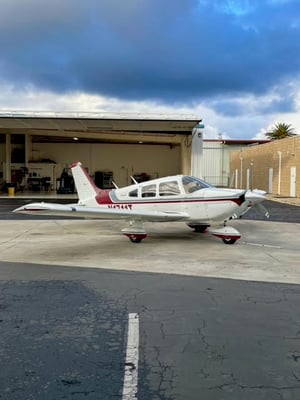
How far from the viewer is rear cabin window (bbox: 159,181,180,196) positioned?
469 inches

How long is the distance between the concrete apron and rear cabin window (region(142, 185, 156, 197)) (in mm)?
1228

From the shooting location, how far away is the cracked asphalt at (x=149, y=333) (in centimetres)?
339

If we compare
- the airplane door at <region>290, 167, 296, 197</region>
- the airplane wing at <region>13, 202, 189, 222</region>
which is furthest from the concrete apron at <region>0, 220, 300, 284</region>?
the airplane door at <region>290, 167, 296, 197</region>

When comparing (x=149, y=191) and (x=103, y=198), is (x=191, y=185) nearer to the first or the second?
(x=149, y=191)

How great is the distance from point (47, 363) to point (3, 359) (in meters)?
0.43

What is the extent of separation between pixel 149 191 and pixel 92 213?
2.47 meters

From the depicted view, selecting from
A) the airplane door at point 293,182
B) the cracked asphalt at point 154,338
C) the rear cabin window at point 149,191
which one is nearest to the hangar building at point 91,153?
the airplane door at point 293,182

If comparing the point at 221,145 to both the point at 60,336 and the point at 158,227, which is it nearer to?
the point at 158,227

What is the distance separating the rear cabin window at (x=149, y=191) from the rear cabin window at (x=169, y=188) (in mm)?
214

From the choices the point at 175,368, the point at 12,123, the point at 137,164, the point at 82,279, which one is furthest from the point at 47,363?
the point at 137,164

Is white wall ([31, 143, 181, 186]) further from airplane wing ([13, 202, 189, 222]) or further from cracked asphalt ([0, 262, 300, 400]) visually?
cracked asphalt ([0, 262, 300, 400])

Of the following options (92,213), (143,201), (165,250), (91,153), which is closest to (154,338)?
(165,250)

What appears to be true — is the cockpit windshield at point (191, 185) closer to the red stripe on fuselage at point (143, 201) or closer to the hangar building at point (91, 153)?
the red stripe on fuselage at point (143, 201)

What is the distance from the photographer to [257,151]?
39156mm
